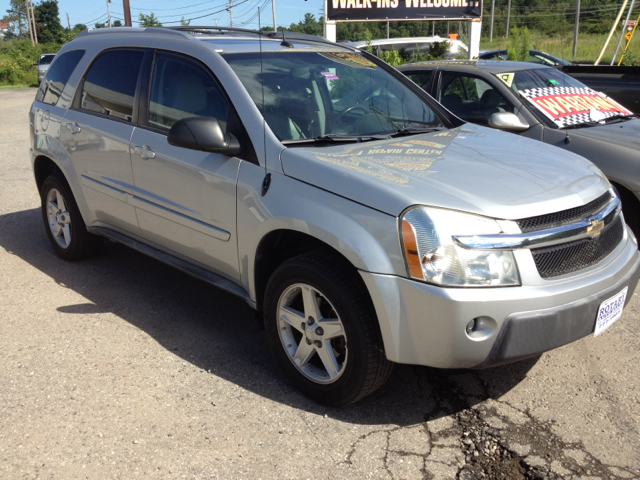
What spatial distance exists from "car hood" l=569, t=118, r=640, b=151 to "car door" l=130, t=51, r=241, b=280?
330 cm

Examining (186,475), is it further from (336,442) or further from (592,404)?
(592,404)

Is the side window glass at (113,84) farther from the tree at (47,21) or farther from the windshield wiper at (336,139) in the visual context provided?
the tree at (47,21)

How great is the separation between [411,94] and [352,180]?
1614mm

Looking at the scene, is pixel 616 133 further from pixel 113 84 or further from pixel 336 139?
pixel 113 84

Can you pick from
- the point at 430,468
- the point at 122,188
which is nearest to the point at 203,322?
the point at 122,188

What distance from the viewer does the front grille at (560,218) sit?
272 centimetres

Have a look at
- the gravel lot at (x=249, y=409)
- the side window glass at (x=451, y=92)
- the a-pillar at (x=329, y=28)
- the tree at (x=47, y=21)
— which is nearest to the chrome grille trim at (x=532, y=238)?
the gravel lot at (x=249, y=409)

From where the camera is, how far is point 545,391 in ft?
10.9

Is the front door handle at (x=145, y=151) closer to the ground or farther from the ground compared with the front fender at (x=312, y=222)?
farther from the ground

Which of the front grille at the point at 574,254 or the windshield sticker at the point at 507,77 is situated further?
the windshield sticker at the point at 507,77

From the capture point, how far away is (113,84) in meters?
4.39

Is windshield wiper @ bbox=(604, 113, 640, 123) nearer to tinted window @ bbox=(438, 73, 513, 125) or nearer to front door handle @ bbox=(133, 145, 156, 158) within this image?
tinted window @ bbox=(438, 73, 513, 125)

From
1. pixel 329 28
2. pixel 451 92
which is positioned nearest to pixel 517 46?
pixel 329 28

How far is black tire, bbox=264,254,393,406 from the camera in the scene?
9.28 ft
